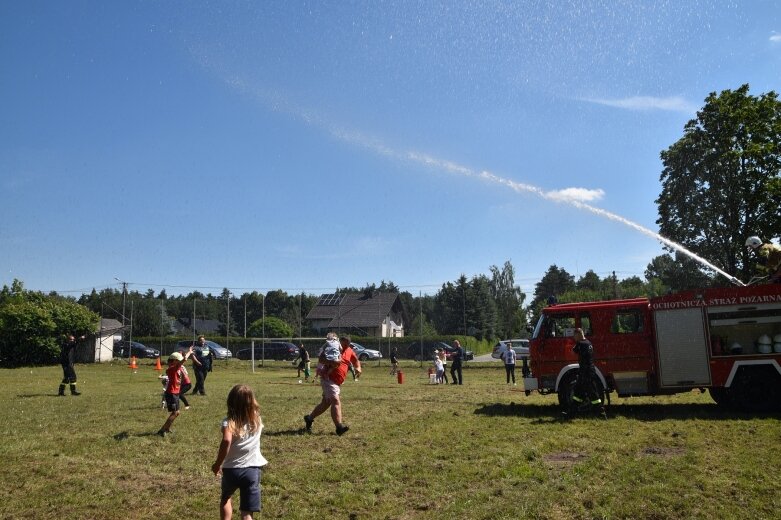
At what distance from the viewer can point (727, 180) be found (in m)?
31.7

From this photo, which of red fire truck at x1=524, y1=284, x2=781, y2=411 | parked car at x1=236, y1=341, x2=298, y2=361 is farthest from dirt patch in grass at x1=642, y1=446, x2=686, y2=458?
parked car at x1=236, y1=341, x2=298, y2=361

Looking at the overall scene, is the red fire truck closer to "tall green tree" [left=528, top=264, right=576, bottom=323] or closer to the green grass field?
the green grass field

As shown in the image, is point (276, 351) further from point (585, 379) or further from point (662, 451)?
point (662, 451)

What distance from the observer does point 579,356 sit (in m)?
12.6

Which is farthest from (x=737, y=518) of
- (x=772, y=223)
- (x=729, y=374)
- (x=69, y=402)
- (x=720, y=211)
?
(x=720, y=211)

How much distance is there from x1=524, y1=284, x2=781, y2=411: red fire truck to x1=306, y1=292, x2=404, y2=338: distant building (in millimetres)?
54326

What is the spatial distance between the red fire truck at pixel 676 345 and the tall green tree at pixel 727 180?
19.4 metres

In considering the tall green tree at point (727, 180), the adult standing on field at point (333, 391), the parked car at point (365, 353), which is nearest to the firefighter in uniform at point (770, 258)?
the adult standing on field at point (333, 391)

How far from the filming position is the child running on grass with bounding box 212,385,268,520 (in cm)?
530

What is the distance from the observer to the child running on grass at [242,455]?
17.4 feet

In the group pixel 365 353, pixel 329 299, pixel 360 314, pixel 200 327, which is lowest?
pixel 365 353

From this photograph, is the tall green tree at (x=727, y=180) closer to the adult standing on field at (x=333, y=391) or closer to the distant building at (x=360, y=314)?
the adult standing on field at (x=333, y=391)

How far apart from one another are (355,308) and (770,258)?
62.8 m

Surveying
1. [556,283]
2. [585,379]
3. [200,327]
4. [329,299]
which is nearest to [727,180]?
[585,379]
